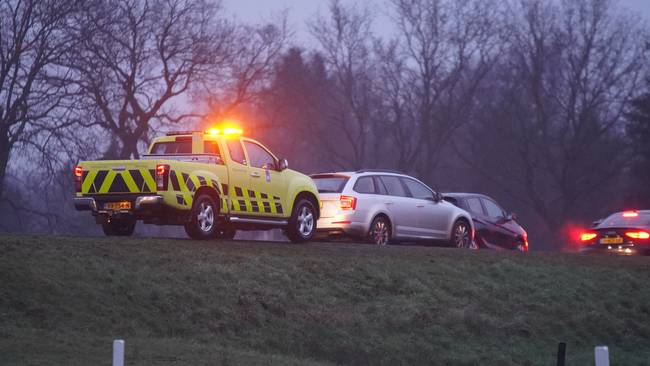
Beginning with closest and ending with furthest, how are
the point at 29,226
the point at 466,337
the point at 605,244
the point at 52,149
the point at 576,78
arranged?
the point at 466,337, the point at 605,244, the point at 52,149, the point at 29,226, the point at 576,78

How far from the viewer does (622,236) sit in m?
24.2

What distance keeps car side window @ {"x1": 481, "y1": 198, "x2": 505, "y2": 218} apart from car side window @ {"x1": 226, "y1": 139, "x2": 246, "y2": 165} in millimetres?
9568

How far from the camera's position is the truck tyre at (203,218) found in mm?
17812

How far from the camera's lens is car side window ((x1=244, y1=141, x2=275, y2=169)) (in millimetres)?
19375

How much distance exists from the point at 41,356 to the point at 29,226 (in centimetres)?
3117

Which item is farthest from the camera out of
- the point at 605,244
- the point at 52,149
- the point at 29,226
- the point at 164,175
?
the point at 29,226

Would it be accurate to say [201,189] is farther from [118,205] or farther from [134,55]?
[134,55]

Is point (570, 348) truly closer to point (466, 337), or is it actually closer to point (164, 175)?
point (466, 337)

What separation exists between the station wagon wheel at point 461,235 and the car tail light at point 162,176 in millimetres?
8390

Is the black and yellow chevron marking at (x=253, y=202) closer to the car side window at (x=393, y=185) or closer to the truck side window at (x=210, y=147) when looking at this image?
the truck side window at (x=210, y=147)

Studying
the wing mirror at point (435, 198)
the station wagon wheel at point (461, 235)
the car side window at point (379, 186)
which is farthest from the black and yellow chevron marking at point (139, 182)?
the station wagon wheel at point (461, 235)

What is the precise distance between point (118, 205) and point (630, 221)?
12.3 metres

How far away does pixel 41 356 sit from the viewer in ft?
35.2

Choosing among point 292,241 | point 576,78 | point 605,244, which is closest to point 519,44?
point 576,78
